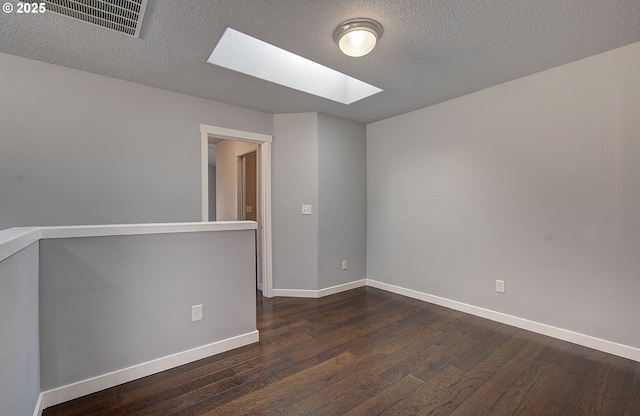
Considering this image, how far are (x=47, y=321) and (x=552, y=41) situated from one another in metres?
3.87

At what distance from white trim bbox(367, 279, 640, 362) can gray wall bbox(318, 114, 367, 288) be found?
0.86 meters

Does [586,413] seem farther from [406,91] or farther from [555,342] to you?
[406,91]

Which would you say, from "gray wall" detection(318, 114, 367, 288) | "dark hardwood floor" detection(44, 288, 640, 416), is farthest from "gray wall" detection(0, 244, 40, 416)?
"gray wall" detection(318, 114, 367, 288)

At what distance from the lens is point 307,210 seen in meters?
3.69

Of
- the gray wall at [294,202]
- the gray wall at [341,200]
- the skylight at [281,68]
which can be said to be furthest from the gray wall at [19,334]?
the gray wall at [341,200]

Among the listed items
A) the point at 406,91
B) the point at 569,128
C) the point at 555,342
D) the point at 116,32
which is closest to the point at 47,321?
the point at 116,32

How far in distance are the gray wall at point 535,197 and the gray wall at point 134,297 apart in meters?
2.27

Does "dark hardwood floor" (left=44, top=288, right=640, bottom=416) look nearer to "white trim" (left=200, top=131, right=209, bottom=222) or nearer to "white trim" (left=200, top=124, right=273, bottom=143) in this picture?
"white trim" (left=200, top=131, right=209, bottom=222)

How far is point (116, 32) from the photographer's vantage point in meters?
1.96

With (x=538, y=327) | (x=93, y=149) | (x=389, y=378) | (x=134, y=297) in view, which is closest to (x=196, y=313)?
A: (x=134, y=297)

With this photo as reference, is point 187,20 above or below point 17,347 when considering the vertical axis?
above

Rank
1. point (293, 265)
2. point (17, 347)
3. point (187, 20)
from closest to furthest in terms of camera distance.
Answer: point (17, 347) → point (187, 20) → point (293, 265)

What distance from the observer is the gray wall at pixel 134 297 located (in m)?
1.69

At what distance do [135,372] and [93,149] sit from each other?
76.5 inches
